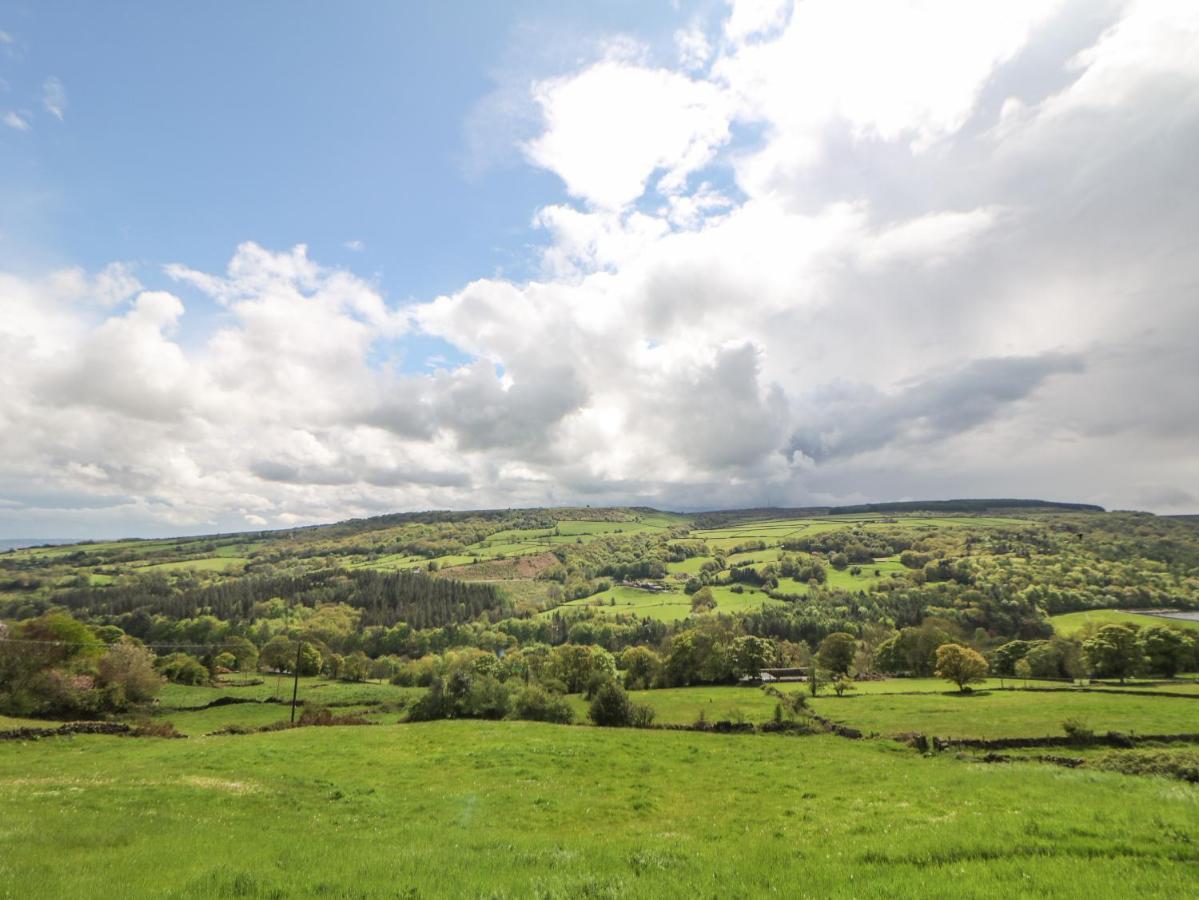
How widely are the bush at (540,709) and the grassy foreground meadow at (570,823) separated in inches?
700

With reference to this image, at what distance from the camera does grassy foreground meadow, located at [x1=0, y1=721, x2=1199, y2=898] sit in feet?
34.0

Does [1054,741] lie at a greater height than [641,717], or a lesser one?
greater

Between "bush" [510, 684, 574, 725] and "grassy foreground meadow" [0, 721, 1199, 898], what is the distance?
17.8 m

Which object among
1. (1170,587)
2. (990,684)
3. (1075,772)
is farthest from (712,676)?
(1170,587)

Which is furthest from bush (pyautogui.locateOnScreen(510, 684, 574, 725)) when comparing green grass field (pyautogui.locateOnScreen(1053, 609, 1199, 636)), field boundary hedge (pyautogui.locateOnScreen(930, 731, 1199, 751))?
green grass field (pyautogui.locateOnScreen(1053, 609, 1199, 636))

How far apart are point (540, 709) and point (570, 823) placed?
36804mm

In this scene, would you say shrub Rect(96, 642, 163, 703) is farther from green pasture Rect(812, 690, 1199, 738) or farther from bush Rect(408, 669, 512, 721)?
green pasture Rect(812, 690, 1199, 738)

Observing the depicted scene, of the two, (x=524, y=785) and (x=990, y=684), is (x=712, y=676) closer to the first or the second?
(x=990, y=684)

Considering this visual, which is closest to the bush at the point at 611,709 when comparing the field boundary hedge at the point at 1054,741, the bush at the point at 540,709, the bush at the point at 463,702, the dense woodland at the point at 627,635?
the bush at the point at 540,709

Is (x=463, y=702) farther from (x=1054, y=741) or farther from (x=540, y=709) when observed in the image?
(x=1054, y=741)

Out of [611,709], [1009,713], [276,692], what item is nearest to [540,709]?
[611,709]

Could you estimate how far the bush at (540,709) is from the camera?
53.3 metres

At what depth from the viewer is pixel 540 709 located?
176 feet

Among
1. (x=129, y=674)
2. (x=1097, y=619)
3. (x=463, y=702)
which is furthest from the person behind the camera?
(x=1097, y=619)
